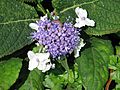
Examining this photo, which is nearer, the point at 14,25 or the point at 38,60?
the point at 38,60

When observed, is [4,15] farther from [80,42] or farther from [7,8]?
[80,42]

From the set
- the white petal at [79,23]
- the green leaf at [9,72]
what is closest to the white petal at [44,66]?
the green leaf at [9,72]

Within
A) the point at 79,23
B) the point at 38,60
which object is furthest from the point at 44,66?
the point at 79,23

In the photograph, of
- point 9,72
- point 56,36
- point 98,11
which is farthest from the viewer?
point 98,11

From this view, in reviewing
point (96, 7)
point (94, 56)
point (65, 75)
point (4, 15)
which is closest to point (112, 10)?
point (96, 7)

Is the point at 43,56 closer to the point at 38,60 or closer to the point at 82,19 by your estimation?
the point at 38,60

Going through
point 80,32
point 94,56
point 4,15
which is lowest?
point 94,56

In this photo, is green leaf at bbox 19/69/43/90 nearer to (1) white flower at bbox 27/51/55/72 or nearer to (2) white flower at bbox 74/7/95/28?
(1) white flower at bbox 27/51/55/72

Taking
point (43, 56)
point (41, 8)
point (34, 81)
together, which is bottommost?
point (34, 81)
